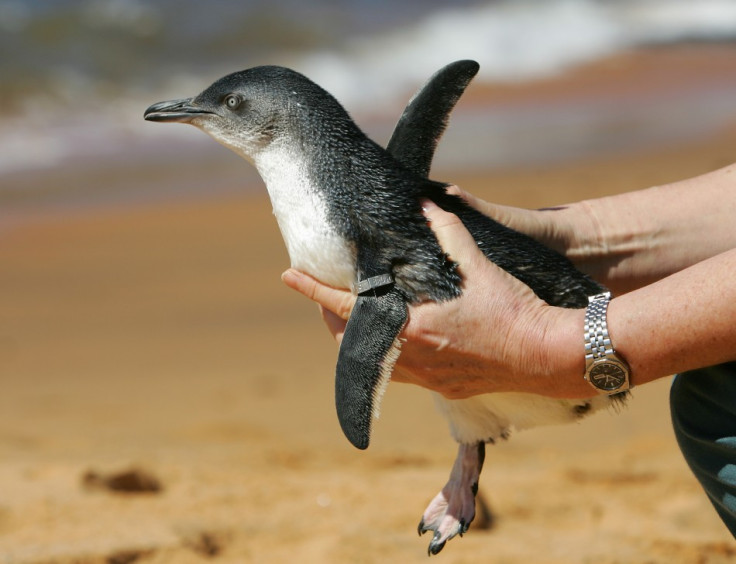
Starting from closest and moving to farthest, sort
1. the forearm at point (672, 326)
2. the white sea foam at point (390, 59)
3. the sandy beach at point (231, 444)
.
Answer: the forearm at point (672, 326) → the sandy beach at point (231, 444) → the white sea foam at point (390, 59)

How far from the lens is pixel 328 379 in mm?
5336

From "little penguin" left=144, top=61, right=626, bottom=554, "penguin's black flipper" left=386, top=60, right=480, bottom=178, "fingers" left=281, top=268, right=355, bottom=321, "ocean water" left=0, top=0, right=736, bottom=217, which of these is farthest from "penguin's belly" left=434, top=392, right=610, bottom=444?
"ocean water" left=0, top=0, right=736, bottom=217

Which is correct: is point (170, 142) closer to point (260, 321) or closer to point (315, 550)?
point (260, 321)

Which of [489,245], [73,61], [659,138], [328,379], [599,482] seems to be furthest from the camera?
[73,61]

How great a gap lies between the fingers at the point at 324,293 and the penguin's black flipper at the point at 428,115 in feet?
1.47

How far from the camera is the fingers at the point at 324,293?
2385 millimetres

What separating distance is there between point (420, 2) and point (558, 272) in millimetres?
16303

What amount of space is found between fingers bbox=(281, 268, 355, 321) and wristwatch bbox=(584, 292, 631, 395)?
58 cm

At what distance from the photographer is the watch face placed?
6.76 feet

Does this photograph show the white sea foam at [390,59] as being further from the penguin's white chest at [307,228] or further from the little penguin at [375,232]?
the penguin's white chest at [307,228]

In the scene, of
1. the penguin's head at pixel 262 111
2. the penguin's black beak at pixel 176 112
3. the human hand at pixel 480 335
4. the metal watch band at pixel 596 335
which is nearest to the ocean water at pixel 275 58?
the penguin's black beak at pixel 176 112

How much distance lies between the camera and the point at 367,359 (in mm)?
2219

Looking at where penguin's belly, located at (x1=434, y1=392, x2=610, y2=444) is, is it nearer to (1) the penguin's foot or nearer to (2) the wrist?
(1) the penguin's foot

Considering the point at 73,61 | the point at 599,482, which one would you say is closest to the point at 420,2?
the point at 73,61
